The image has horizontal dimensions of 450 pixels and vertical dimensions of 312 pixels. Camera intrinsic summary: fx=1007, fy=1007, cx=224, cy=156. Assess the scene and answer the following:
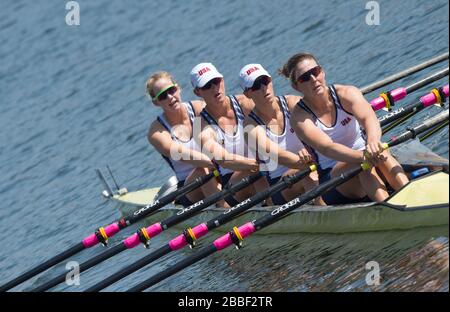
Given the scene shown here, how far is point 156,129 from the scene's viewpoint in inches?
518

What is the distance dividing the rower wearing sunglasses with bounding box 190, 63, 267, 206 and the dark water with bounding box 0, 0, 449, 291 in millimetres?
930

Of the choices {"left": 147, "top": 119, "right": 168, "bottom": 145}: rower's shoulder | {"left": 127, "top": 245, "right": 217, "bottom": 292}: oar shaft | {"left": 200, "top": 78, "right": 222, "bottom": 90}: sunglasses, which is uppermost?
{"left": 200, "top": 78, "right": 222, "bottom": 90}: sunglasses

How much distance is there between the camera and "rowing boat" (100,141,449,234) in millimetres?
9844

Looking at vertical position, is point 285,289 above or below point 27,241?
below

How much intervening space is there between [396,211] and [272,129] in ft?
6.86

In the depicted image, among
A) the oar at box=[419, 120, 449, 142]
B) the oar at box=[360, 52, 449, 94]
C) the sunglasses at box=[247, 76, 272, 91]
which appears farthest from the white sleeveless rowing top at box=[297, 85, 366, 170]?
the oar at box=[360, 52, 449, 94]

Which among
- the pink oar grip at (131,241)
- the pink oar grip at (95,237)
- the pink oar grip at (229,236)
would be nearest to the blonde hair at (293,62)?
the pink oar grip at (229,236)

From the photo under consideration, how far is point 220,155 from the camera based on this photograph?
40.7 ft

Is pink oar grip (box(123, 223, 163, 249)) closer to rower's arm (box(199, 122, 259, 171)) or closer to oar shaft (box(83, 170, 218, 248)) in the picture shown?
oar shaft (box(83, 170, 218, 248))

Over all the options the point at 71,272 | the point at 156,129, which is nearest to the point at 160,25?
the point at 156,129

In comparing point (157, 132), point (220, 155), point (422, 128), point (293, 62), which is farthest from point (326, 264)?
point (157, 132)

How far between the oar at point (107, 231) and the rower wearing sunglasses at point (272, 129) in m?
1.51

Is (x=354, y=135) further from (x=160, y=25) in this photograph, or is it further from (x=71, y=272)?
(x=160, y=25)
